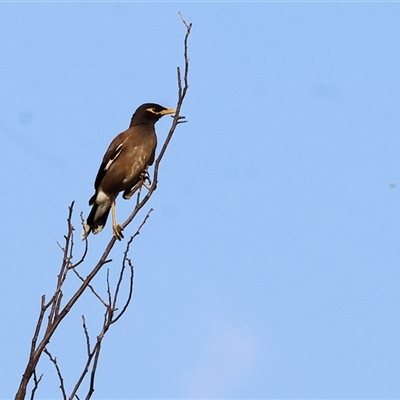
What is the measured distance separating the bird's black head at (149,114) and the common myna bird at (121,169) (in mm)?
74

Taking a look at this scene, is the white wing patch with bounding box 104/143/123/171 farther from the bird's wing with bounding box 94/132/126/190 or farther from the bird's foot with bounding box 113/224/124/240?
the bird's foot with bounding box 113/224/124/240

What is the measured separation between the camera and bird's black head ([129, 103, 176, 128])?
746cm

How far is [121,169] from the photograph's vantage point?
6891 mm

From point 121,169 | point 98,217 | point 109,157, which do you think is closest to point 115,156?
point 109,157

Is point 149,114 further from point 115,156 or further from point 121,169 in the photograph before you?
point 121,169

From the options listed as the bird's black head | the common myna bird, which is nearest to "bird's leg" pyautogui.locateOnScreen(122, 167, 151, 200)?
the common myna bird

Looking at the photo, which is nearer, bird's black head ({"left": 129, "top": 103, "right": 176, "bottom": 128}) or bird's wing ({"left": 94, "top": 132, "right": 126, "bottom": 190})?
bird's wing ({"left": 94, "top": 132, "right": 126, "bottom": 190})

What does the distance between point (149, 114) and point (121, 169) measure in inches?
32.5

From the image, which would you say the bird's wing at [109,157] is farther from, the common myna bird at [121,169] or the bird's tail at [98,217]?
the bird's tail at [98,217]

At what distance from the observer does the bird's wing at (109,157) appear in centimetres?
707

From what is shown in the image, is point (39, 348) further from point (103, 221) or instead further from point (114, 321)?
point (103, 221)

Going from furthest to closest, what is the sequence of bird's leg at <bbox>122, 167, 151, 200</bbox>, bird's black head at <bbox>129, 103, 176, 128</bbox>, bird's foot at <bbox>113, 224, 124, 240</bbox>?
bird's black head at <bbox>129, 103, 176, 128</bbox> < bird's leg at <bbox>122, 167, 151, 200</bbox> < bird's foot at <bbox>113, 224, 124, 240</bbox>

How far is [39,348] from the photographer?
3.44 m

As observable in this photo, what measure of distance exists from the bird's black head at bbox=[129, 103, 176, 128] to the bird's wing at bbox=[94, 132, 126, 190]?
0.32m
